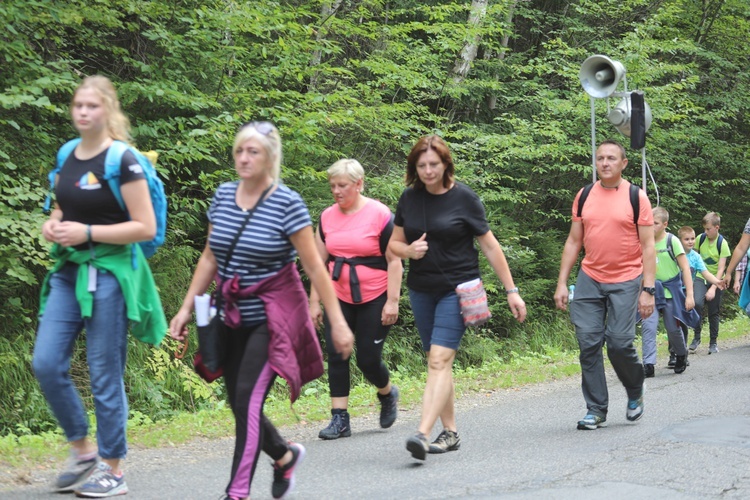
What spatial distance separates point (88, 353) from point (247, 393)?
0.93 m

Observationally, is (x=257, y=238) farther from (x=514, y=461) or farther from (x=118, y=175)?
(x=514, y=461)

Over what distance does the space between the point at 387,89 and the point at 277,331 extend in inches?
390

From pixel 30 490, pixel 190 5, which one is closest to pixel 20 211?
pixel 190 5

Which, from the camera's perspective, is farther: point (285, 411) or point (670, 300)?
point (670, 300)

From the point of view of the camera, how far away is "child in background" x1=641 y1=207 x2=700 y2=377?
11.0 metres

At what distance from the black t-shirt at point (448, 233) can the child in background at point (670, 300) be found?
5288mm

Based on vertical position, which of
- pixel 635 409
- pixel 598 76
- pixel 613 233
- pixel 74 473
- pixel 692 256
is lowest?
pixel 635 409

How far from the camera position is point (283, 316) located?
4520 millimetres

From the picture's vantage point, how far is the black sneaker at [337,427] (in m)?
7.07

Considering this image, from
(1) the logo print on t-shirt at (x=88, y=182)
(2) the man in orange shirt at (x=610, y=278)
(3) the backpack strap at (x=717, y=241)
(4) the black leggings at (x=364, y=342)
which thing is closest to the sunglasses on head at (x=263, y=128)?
(1) the logo print on t-shirt at (x=88, y=182)

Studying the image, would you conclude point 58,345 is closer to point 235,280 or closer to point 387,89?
point 235,280

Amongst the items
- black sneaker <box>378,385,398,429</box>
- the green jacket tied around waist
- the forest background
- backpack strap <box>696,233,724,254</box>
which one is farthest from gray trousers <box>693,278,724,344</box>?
the green jacket tied around waist

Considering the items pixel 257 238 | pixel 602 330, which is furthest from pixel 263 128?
pixel 602 330

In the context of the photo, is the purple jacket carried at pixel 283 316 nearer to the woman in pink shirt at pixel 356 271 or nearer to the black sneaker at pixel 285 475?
the black sneaker at pixel 285 475
